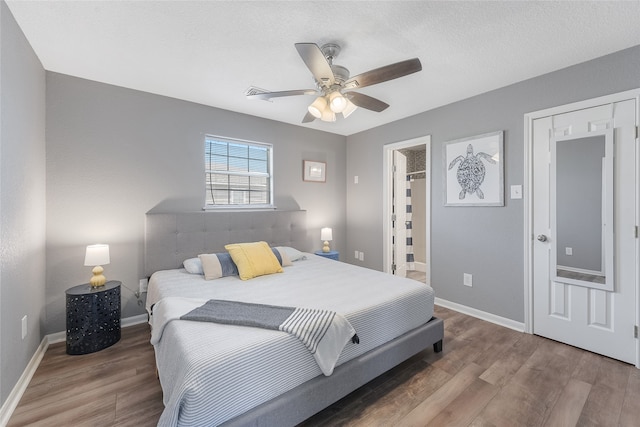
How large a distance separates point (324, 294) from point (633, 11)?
110 inches

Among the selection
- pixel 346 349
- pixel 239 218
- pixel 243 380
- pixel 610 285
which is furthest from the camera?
pixel 239 218

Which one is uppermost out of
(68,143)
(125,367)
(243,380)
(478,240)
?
(68,143)

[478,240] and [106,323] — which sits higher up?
[478,240]

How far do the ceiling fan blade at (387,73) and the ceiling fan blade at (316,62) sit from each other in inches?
6.4

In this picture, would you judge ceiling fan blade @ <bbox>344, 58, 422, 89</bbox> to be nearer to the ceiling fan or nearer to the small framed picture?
the ceiling fan

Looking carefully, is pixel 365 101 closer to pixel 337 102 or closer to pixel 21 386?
pixel 337 102

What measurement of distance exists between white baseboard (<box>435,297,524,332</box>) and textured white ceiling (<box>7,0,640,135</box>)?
246cm

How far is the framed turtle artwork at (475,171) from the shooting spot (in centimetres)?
286

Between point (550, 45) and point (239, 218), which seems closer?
point (550, 45)

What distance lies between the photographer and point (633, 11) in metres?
1.72

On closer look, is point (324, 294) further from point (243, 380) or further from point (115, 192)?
point (115, 192)

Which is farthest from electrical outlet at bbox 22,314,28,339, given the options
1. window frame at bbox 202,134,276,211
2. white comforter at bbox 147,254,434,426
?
window frame at bbox 202,134,276,211

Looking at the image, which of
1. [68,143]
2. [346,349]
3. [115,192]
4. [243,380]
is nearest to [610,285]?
[346,349]

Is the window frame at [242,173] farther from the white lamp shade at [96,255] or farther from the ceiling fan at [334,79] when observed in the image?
the ceiling fan at [334,79]
